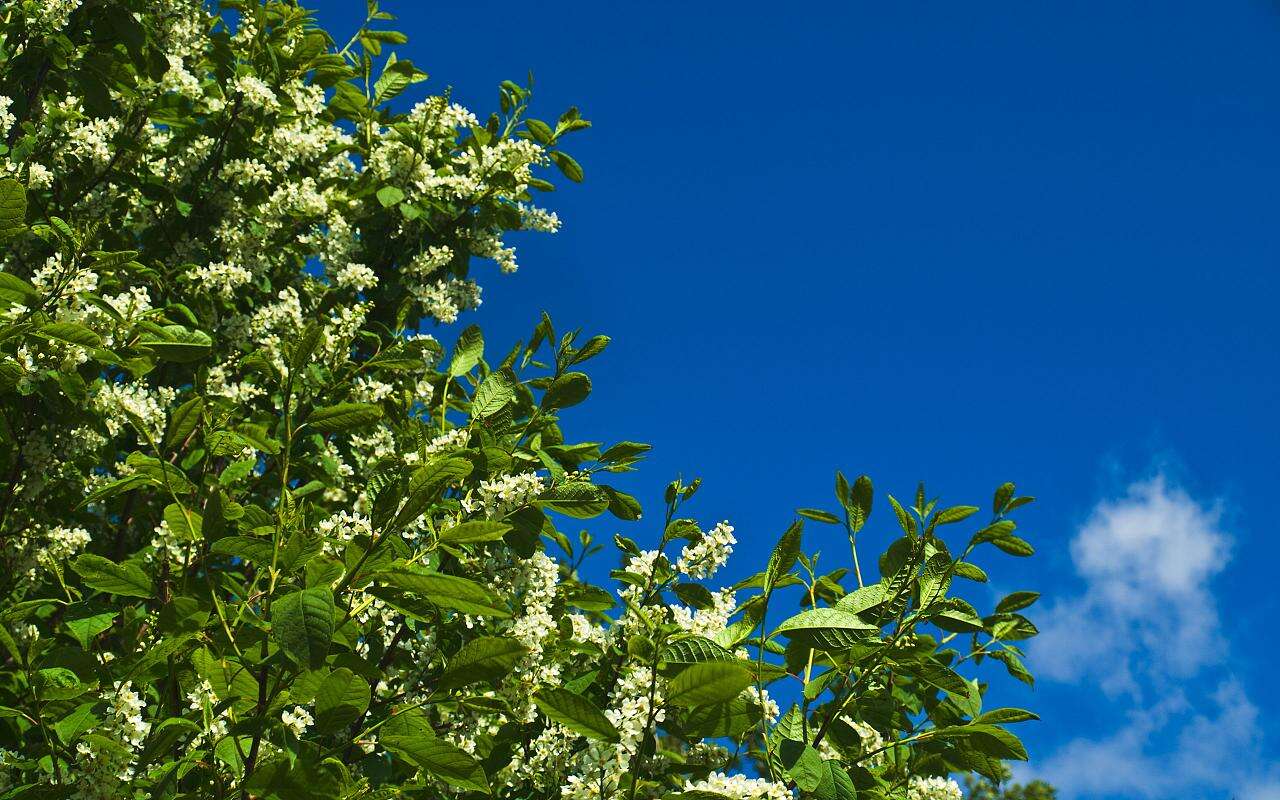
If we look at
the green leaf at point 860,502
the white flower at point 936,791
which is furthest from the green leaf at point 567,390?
the white flower at point 936,791

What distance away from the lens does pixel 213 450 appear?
2.77 m

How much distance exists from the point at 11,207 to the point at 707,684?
2316 millimetres

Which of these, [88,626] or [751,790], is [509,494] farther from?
[88,626]

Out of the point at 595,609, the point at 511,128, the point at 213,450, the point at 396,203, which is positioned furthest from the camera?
the point at 511,128

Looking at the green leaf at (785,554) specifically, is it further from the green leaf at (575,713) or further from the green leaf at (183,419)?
the green leaf at (183,419)

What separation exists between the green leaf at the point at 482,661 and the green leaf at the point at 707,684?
1.07 feet

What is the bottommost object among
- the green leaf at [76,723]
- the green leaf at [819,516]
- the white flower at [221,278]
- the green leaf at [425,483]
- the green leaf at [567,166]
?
the green leaf at [76,723]

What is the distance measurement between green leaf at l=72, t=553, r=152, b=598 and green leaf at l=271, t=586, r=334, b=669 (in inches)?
31.5

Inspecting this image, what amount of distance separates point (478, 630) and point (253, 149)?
338 centimetres

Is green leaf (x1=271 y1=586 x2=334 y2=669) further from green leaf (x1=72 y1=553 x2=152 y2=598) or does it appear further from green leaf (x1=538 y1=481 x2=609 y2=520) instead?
green leaf (x1=538 y1=481 x2=609 y2=520)

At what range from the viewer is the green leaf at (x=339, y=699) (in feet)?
6.40

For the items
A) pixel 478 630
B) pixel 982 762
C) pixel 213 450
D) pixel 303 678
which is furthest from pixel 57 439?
pixel 982 762

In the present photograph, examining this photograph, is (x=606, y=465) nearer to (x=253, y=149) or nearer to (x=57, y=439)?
(x=57, y=439)

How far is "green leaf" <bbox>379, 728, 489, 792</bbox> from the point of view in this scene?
6.48 ft
